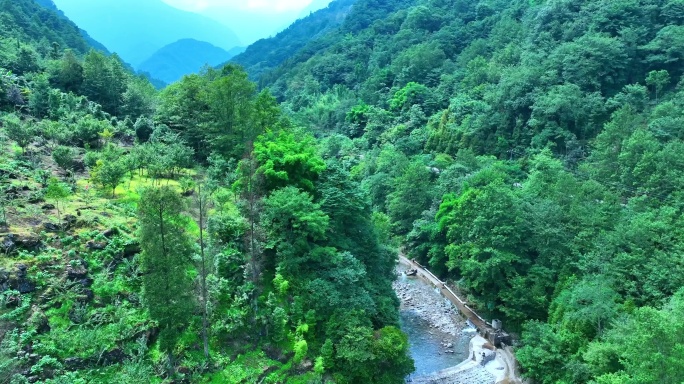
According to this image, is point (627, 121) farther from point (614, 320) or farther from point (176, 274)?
point (176, 274)

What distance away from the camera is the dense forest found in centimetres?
1872

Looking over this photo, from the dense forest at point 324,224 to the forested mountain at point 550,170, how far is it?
17 cm

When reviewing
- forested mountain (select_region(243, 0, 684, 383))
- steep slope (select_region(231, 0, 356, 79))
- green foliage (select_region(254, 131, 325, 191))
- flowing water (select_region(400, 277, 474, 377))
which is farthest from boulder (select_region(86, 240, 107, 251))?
steep slope (select_region(231, 0, 356, 79))

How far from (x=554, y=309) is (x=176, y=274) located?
2265cm

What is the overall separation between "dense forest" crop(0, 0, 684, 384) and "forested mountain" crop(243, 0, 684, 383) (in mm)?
166

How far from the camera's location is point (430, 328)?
33.9 m

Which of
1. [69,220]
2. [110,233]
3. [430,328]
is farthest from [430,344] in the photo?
[69,220]

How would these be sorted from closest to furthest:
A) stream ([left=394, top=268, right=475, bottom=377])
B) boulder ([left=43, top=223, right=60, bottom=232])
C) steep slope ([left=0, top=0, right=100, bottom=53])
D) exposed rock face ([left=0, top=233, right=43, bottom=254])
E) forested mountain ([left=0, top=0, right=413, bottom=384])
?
forested mountain ([left=0, top=0, right=413, bottom=384])
exposed rock face ([left=0, top=233, right=43, bottom=254])
boulder ([left=43, top=223, right=60, bottom=232])
stream ([left=394, top=268, right=475, bottom=377])
steep slope ([left=0, top=0, right=100, bottom=53])

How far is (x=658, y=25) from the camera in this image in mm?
52125

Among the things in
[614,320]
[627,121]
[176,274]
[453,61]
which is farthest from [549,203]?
[453,61]

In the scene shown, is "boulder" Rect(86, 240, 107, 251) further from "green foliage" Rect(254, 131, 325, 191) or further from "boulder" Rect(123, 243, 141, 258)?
"green foliage" Rect(254, 131, 325, 191)

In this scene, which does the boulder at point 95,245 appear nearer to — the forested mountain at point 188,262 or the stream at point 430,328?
the forested mountain at point 188,262

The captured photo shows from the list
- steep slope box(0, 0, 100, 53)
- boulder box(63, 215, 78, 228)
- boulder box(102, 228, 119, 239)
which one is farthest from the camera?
steep slope box(0, 0, 100, 53)

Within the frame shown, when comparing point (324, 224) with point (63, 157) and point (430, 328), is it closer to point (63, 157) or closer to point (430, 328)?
point (430, 328)
